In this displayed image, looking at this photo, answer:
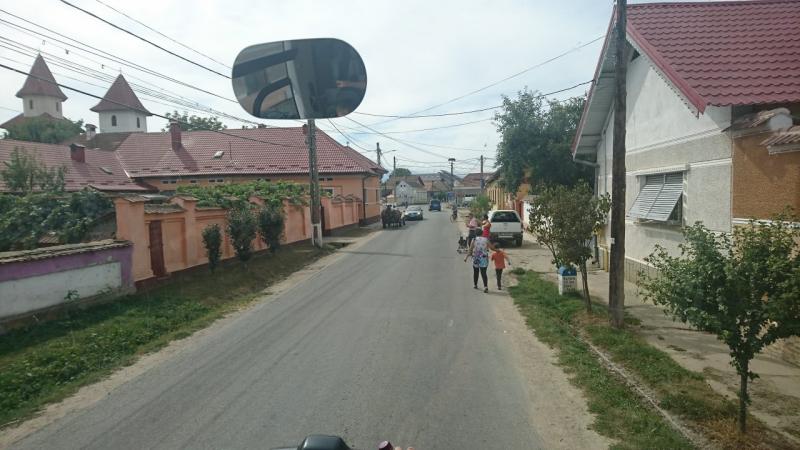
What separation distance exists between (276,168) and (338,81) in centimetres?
3641

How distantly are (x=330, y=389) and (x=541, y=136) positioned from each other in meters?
20.0

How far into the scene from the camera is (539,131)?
23750 mm

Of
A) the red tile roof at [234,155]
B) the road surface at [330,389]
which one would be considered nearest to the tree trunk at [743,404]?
the road surface at [330,389]

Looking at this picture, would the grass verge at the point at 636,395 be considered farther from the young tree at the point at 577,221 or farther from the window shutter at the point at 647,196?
the window shutter at the point at 647,196

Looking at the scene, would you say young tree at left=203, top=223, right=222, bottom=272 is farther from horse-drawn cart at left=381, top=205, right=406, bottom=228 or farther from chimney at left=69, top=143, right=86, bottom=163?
chimney at left=69, top=143, right=86, bottom=163

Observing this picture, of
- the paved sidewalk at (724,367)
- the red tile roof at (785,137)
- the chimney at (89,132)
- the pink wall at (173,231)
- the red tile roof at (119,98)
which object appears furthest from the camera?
the red tile roof at (119,98)

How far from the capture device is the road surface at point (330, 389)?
15.8 ft

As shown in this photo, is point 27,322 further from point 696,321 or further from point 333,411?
point 696,321

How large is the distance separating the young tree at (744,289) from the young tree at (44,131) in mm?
65550

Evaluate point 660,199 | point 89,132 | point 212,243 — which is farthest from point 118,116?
point 660,199

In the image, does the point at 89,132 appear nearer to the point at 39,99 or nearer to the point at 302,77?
the point at 39,99

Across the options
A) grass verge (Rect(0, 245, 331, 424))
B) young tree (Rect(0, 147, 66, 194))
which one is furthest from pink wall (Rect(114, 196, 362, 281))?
young tree (Rect(0, 147, 66, 194))

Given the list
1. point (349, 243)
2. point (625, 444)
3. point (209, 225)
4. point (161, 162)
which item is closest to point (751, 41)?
point (625, 444)

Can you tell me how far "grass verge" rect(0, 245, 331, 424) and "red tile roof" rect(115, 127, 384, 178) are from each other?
2583 centimetres
